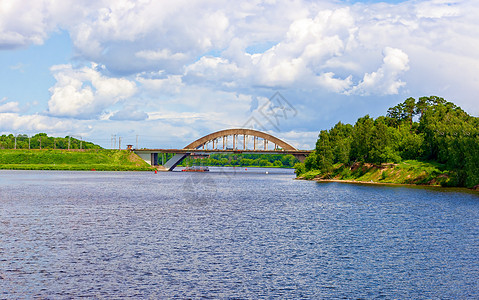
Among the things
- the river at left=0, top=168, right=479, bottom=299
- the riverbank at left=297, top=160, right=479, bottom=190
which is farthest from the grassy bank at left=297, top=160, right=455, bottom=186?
the river at left=0, top=168, right=479, bottom=299

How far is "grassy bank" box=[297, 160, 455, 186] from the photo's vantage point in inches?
4898

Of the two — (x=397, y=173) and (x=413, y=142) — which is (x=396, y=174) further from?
(x=413, y=142)

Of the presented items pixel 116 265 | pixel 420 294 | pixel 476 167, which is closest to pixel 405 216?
pixel 420 294

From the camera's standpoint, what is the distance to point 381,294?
27.1m

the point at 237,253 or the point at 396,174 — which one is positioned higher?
the point at 396,174

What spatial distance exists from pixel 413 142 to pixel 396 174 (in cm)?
1421

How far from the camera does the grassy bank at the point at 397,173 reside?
124400 millimetres

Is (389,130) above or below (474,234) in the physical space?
above

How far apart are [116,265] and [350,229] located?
26396 millimetres

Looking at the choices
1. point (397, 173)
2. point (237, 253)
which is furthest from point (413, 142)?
point (237, 253)

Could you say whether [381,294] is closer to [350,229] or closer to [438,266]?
[438,266]

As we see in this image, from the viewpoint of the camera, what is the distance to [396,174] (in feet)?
447

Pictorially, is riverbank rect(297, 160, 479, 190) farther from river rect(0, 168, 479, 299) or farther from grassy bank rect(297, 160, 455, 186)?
river rect(0, 168, 479, 299)

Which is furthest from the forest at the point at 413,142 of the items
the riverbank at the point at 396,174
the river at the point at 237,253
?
the river at the point at 237,253
